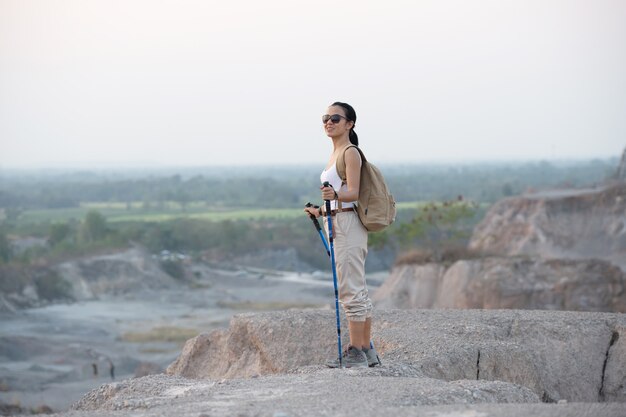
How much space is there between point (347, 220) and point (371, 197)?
283 mm

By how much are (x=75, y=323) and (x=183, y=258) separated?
20.4 metres

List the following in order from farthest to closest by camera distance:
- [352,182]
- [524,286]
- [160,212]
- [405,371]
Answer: [160,212] < [524,286] < [405,371] < [352,182]

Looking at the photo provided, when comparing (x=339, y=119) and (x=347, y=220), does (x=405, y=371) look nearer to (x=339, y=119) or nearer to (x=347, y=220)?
(x=347, y=220)

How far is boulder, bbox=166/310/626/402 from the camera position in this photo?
8969 mm

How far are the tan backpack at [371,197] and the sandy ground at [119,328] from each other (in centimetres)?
1270

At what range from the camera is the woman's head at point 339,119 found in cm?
767

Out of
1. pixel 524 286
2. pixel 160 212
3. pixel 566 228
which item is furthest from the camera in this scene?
pixel 160 212

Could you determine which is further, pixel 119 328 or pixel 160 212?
pixel 160 212

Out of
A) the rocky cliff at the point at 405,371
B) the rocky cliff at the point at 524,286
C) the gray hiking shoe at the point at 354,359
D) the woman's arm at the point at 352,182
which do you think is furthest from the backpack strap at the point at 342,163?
the rocky cliff at the point at 524,286

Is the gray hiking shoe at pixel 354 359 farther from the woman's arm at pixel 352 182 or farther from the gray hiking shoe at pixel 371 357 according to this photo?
the woman's arm at pixel 352 182

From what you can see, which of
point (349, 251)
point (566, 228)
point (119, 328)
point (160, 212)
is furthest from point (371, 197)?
point (160, 212)

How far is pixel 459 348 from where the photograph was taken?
29.6 feet

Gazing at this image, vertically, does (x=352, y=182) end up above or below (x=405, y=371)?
above

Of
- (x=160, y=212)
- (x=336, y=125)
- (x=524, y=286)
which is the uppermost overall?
(x=336, y=125)
